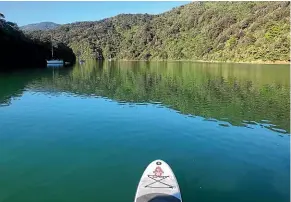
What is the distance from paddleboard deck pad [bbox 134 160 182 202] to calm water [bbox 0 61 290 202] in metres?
1.08

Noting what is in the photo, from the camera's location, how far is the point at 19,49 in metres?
98.6

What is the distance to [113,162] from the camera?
16109 mm

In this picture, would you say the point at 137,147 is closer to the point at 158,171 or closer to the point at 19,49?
the point at 158,171

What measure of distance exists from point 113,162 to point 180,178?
146 inches

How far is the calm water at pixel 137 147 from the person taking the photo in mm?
13062

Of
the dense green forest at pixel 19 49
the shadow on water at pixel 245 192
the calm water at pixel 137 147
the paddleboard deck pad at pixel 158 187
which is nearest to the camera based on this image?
the paddleboard deck pad at pixel 158 187

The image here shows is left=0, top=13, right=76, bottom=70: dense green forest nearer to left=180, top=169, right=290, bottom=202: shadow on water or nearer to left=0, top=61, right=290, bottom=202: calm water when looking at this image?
left=0, top=61, right=290, bottom=202: calm water

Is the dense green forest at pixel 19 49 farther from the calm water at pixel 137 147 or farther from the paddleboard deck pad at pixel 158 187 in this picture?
the paddleboard deck pad at pixel 158 187

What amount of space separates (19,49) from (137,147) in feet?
296

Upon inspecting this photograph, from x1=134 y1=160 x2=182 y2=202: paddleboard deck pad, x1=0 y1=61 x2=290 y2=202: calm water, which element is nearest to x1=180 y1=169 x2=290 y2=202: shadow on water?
x1=0 y1=61 x2=290 y2=202: calm water

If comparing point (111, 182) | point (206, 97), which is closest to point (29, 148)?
point (111, 182)

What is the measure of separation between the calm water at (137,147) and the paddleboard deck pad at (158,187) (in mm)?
1080

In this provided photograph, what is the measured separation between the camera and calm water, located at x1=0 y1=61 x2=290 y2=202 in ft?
42.9

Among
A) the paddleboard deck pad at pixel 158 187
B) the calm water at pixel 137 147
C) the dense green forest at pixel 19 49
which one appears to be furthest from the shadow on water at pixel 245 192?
the dense green forest at pixel 19 49
